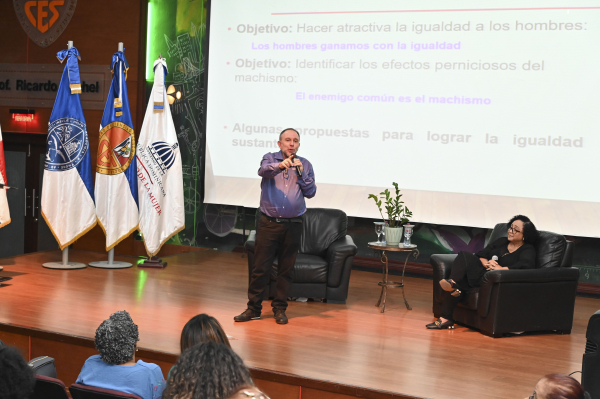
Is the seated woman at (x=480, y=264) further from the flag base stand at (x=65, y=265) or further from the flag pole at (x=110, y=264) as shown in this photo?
the flag base stand at (x=65, y=265)

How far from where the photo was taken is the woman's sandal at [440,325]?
470 centimetres

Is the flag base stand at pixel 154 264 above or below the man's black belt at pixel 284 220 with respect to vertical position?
below

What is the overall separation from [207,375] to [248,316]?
3.19m

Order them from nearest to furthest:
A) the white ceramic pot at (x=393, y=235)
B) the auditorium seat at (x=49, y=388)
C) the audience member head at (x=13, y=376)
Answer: the audience member head at (x=13, y=376) < the auditorium seat at (x=49, y=388) < the white ceramic pot at (x=393, y=235)

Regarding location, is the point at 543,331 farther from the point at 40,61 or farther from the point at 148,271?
the point at 40,61

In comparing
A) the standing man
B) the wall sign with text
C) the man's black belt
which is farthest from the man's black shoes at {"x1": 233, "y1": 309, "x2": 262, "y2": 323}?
the wall sign with text

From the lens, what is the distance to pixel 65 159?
640 cm

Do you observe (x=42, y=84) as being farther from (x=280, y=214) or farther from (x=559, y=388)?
(x=559, y=388)

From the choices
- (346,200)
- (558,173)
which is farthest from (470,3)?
(346,200)

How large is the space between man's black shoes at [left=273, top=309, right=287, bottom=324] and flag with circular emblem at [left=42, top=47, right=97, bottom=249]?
9.25 ft

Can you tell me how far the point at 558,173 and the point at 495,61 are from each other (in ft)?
4.12

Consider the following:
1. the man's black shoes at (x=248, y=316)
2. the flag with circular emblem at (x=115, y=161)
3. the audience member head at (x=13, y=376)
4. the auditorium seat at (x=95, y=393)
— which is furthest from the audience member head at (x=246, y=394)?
the flag with circular emblem at (x=115, y=161)

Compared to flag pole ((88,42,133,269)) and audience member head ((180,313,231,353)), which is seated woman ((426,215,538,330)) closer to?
audience member head ((180,313,231,353))

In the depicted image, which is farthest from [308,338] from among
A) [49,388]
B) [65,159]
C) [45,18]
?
[45,18]
